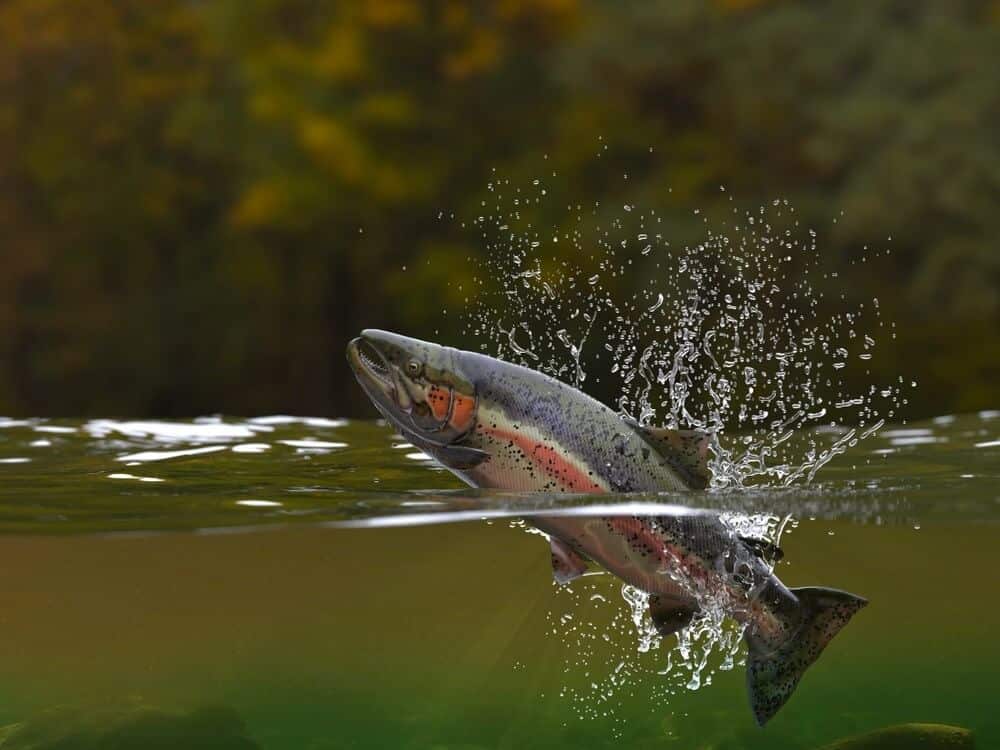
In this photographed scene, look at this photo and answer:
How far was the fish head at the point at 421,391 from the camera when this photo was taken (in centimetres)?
468

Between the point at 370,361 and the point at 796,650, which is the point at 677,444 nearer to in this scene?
the point at 796,650

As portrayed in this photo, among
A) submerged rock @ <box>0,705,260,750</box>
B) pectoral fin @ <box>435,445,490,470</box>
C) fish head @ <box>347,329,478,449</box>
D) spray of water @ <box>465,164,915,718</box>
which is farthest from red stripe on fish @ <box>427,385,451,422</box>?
spray of water @ <box>465,164,915,718</box>

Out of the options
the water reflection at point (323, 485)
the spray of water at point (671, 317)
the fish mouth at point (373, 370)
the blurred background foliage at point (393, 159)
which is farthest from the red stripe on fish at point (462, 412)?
the blurred background foliage at point (393, 159)

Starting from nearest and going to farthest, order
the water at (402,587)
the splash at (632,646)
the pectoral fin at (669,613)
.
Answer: the pectoral fin at (669,613), the water at (402,587), the splash at (632,646)

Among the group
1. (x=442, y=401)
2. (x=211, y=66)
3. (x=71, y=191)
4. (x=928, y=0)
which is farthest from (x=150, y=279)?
(x=442, y=401)

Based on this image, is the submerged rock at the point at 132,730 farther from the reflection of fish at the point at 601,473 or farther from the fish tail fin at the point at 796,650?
the fish tail fin at the point at 796,650

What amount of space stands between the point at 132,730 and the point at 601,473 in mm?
5409

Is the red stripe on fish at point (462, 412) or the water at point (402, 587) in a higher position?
the red stripe on fish at point (462, 412)

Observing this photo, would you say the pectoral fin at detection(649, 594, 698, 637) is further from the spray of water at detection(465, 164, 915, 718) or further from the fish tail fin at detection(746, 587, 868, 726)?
the spray of water at detection(465, 164, 915, 718)

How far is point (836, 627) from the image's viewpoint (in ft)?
16.5

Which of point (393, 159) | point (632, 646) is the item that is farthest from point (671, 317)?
point (393, 159)

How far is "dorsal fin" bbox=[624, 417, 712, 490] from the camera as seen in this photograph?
4.99 m

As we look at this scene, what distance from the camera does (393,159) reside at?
19.6 metres

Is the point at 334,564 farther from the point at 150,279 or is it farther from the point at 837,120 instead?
the point at 150,279
